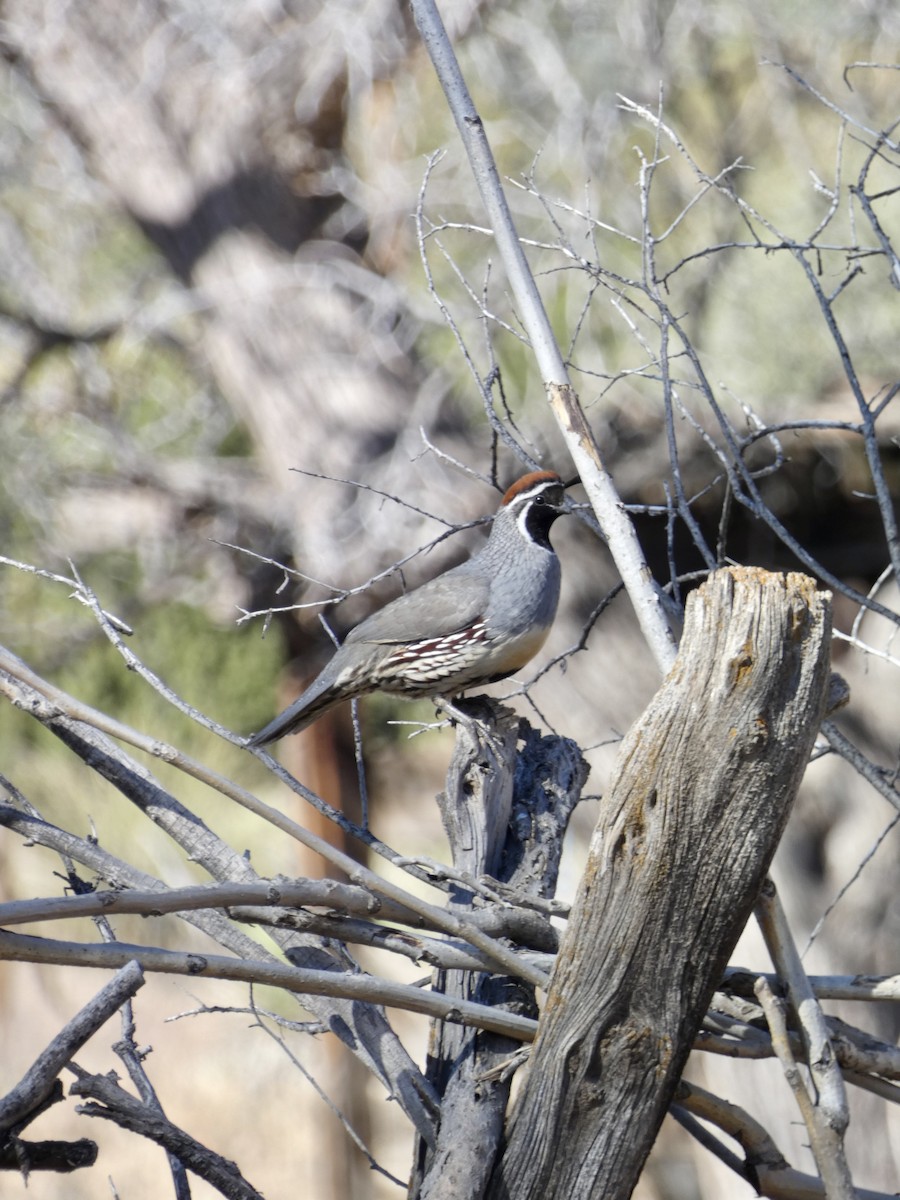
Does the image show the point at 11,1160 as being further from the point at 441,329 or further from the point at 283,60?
the point at 441,329

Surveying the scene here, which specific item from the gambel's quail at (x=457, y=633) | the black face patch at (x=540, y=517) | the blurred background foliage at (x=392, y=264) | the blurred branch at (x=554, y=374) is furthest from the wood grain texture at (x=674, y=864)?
the blurred background foliage at (x=392, y=264)

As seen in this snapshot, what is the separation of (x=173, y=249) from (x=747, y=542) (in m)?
4.03

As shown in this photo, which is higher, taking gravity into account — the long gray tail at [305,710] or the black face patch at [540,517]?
the black face patch at [540,517]

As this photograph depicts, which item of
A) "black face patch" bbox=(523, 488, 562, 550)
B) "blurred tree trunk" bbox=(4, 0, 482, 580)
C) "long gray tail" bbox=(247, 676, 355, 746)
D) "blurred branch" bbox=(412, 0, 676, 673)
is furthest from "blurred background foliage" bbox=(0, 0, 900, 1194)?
"blurred branch" bbox=(412, 0, 676, 673)

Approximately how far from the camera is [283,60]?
7504mm

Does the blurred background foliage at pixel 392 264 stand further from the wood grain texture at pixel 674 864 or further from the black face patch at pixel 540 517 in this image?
the wood grain texture at pixel 674 864

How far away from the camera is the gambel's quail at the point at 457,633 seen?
3670 millimetres

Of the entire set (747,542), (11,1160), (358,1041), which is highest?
(747,542)

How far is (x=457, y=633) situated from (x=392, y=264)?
5.08 meters

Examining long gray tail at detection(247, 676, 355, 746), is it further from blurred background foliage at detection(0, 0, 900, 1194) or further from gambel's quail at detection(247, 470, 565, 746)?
blurred background foliage at detection(0, 0, 900, 1194)

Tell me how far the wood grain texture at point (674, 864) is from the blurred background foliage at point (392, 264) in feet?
15.6

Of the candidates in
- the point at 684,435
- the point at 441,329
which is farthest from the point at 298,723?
the point at 441,329

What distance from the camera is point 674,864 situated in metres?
1.82

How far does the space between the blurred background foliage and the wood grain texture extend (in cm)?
475
